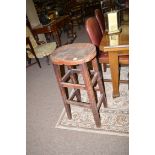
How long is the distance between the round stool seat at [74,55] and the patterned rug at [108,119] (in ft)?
2.48

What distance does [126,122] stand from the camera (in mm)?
1955

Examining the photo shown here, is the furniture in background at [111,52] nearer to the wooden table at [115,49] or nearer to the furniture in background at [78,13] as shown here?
the wooden table at [115,49]

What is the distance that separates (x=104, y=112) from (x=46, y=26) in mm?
2360

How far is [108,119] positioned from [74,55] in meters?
0.81

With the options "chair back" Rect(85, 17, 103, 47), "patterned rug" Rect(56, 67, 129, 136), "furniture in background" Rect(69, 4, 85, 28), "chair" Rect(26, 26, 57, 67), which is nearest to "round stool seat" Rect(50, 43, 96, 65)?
"chair back" Rect(85, 17, 103, 47)

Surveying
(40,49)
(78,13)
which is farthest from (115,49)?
(78,13)

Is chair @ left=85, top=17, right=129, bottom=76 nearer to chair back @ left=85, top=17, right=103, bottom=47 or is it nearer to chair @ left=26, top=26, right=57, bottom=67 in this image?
chair back @ left=85, top=17, right=103, bottom=47

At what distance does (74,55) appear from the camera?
1.67 meters

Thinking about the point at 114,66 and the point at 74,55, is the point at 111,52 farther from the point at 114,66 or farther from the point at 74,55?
the point at 74,55

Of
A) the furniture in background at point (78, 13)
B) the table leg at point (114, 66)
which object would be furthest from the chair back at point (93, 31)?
the furniture in background at point (78, 13)

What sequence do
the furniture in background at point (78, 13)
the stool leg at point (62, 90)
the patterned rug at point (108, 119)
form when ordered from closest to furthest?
1. the stool leg at point (62, 90)
2. the patterned rug at point (108, 119)
3. the furniture in background at point (78, 13)

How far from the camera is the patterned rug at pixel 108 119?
192 cm
